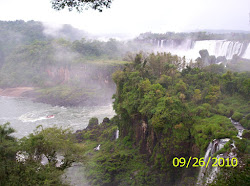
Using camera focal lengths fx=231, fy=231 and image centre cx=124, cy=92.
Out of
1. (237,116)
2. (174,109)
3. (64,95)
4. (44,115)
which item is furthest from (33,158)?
(64,95)

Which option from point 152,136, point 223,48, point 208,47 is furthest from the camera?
point 208,47

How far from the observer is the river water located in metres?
42.6

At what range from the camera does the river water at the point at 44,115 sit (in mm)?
42619

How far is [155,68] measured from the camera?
31.7 meters

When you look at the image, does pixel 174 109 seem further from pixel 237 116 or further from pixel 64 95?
pixel 64 95

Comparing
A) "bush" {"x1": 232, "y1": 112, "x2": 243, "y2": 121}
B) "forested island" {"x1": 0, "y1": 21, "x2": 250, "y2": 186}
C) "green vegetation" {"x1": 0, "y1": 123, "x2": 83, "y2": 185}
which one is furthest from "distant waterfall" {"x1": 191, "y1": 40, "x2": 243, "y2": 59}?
"green vegetation" {"x1": 0, "y1": 123, "x2": 83, "y2": 185}

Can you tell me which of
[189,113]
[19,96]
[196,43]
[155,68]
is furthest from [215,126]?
[19,96]

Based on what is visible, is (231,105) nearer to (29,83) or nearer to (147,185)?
(147,185)

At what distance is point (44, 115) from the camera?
160 feet

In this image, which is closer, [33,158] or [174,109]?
[33,158]

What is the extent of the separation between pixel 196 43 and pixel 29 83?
54.5 meters

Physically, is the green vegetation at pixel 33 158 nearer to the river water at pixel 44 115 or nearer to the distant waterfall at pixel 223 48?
the river water at pixel 44 115

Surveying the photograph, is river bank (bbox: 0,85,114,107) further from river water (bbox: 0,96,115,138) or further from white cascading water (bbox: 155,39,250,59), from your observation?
white cascading water (bbox: 155,39,250,59)

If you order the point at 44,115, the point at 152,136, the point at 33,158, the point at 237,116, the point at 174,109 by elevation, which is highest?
the point at 237,116
